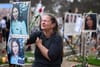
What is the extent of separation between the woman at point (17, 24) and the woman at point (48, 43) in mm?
3586

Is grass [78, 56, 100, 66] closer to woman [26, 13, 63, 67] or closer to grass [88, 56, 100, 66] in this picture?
grass [88, 56, 100, 66]

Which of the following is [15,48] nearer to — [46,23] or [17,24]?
[17,24]

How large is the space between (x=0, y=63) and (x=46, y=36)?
8.52 metres

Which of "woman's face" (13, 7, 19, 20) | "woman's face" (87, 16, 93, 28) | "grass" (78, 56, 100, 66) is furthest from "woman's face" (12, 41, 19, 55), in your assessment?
"grass" (78, 56, 100, 66)

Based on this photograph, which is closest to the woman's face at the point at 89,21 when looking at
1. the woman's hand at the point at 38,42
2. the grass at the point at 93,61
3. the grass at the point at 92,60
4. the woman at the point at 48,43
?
the grass at the point at 92,60

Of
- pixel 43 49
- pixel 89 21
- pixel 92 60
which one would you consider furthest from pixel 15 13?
pixel 92 60

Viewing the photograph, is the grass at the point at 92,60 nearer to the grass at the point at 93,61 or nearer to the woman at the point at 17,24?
the grass at the point at 93,61

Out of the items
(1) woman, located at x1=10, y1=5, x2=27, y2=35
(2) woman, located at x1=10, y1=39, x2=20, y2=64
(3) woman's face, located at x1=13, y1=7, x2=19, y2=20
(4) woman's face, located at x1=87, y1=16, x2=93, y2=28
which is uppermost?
(3) woman's face, located at x1=13, y1=7, x2=19, y2=20

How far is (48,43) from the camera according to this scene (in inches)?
203

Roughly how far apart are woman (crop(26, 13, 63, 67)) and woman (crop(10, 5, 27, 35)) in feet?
11.8

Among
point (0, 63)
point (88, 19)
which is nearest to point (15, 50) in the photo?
point (88, 19)

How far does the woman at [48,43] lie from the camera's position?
505 centimetres

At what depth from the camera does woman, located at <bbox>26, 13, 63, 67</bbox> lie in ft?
16.6

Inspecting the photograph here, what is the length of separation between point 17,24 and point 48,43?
3943mm
